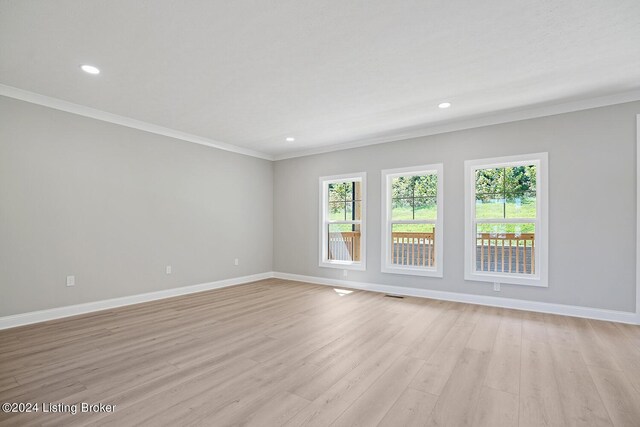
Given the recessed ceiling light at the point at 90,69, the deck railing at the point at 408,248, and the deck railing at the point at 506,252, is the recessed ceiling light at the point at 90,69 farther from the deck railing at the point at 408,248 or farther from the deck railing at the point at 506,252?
the deck railing at the point at 506,252

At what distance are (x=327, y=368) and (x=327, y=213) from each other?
4100mm

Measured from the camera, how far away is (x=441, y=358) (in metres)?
2.72

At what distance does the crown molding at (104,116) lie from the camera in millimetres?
3600

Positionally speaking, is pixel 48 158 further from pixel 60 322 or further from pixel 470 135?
pixel 470 135

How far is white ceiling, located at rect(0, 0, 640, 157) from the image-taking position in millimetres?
2244

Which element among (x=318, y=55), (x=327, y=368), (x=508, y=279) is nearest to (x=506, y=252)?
(x=508, y=279)

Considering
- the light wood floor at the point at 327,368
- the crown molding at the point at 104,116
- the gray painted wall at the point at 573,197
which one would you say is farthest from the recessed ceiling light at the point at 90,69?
the gray painted wall at the point at 573,197

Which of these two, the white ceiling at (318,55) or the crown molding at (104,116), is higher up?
the white ceiling at (318,55)

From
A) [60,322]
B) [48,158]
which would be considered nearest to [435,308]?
[60,322]

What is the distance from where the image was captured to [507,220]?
4449mm

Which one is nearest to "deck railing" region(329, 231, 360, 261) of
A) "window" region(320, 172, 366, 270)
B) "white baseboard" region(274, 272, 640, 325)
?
"window" region(320, 172, 366, 270)

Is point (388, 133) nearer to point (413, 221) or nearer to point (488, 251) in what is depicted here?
point (413, 221)

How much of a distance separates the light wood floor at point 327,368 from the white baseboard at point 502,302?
18cm

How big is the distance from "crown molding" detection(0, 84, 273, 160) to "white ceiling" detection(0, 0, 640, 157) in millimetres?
138
